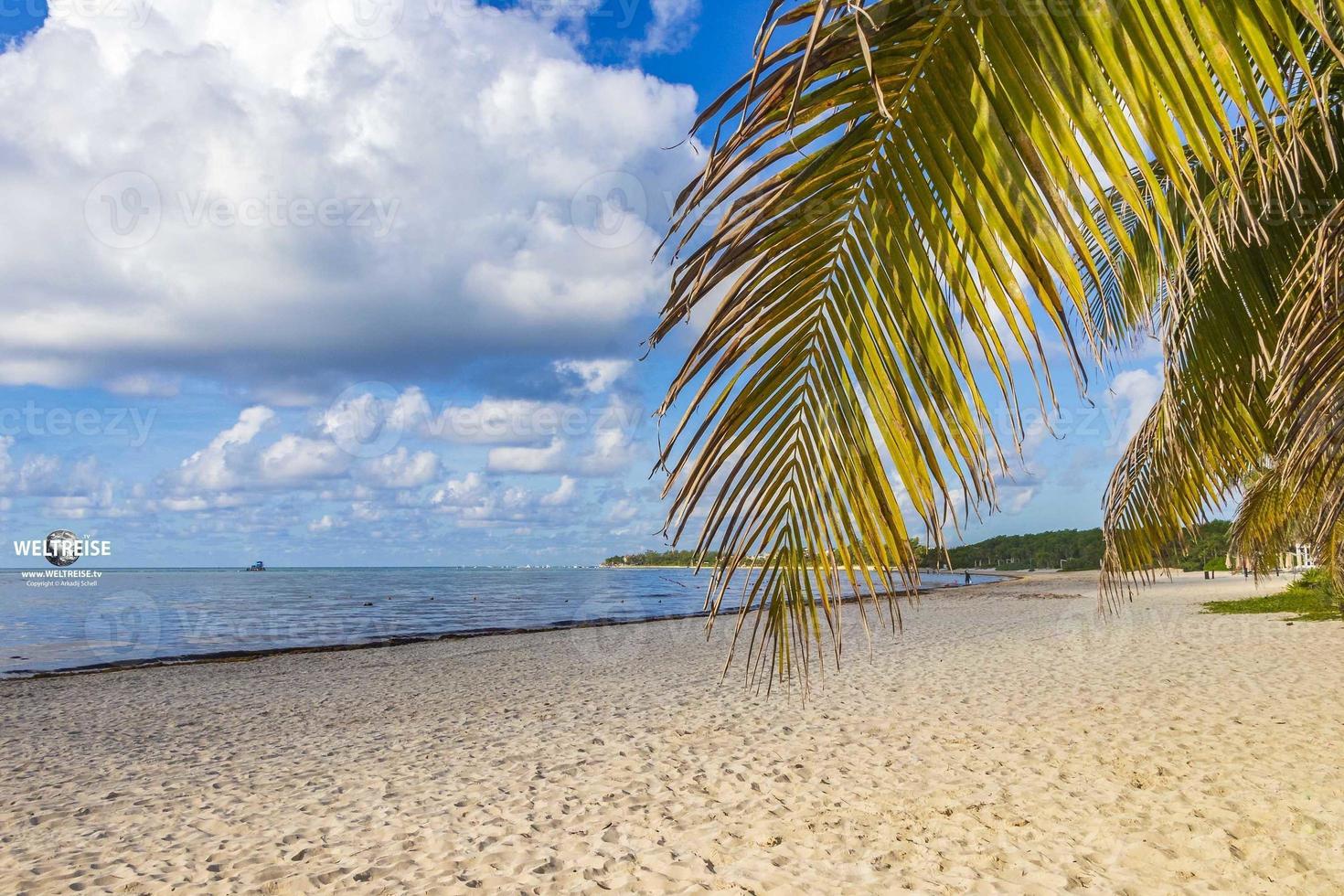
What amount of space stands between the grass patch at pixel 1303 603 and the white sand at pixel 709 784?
6.50 meters

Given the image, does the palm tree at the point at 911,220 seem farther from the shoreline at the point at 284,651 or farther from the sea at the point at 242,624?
the sea at the point at 242,624

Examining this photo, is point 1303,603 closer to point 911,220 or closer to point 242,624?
point 911,220

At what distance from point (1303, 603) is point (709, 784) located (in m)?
22.5

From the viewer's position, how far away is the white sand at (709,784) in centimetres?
497

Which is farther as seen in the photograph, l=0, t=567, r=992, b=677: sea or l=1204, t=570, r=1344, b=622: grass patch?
l=0, t=567, r=992, b=677: sea

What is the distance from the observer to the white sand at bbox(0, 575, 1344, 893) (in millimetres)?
4969

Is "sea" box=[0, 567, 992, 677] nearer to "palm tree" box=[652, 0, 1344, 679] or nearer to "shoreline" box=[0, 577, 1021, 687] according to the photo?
"shoreline" box=[0, 577, 1021, 687]

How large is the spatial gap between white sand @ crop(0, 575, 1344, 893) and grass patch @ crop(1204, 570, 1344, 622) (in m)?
6.50

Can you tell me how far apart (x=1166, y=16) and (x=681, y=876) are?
16.3 ft

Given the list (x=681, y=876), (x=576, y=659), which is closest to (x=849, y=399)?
(x=681, y=876)

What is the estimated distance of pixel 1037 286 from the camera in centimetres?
118

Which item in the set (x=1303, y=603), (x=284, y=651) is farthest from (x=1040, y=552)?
(x=284, y=651)

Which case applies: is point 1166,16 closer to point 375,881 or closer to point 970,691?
point 375,881

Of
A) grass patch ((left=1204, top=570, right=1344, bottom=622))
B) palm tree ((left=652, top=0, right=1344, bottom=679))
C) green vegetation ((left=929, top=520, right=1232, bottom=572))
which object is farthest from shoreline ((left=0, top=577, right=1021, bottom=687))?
green vegetation ((left=929, top=520, right=1232, bottom=572))
